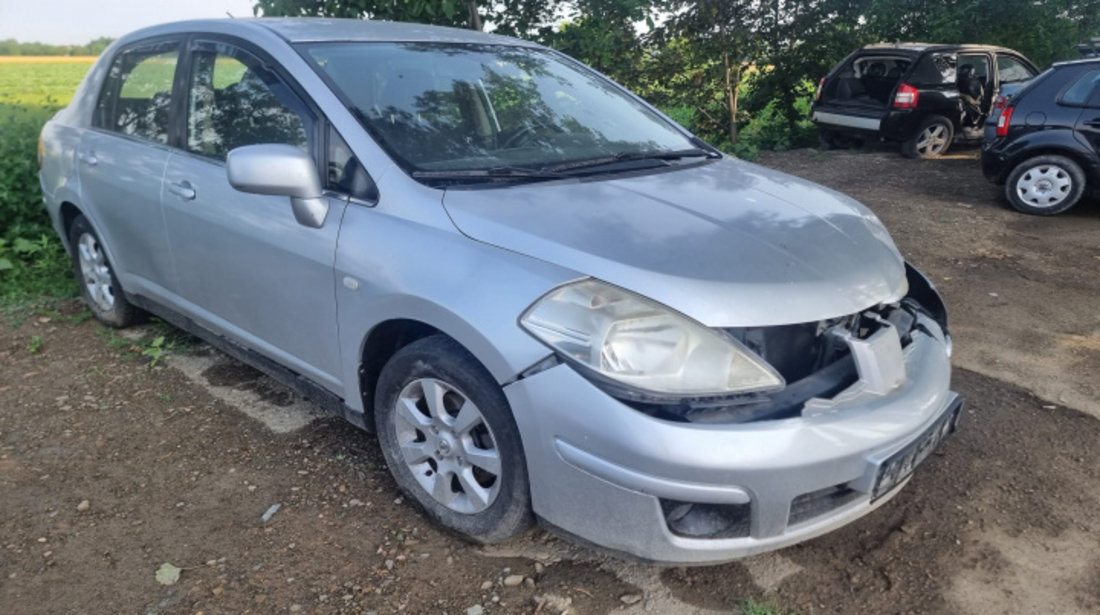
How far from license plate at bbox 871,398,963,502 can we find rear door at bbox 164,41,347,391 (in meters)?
1.80

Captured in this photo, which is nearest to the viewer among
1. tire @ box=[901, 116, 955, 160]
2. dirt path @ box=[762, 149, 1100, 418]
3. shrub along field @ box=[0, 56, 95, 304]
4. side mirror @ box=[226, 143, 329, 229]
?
side mirror @ box=[226, 143, 329, 229]

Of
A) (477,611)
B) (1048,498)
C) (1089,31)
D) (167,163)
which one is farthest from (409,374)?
(1089,31)

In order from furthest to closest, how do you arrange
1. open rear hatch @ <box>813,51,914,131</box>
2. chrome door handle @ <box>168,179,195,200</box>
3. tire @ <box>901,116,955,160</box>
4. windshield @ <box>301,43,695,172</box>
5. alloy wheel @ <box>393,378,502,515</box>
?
open rear hatch @ <box>813,51,914,131</box>, tire @ <box>901,116,955,160</box>, chrome door handle @ <box>168,179,195,200</box>, windshield @ <box>301,43,695,172</box>, alloy wheel @ <box>393,378,502,515</box>

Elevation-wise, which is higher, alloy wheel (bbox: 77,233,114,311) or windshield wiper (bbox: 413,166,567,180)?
windshield wiper (bbox: 413,166,567,180)

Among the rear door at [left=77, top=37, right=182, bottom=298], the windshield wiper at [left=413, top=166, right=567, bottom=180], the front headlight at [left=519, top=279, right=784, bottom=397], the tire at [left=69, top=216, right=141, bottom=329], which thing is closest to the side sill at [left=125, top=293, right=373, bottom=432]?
the rear door at [left=77, top=37, right=182, bottom=298]

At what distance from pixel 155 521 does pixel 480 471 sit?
3.87ft

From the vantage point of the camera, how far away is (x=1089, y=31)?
12.0 metres

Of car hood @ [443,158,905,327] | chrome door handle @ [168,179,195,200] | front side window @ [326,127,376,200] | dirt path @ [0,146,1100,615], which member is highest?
front side window @ [326,127,376,200]

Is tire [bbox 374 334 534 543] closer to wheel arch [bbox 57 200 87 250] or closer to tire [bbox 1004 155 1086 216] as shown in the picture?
wheel arch [bbox 57 200 87 250]

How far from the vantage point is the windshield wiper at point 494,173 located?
2.69 meters

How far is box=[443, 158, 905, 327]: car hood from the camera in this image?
221cm

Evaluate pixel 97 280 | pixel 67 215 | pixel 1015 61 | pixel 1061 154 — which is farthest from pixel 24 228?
pixel 1015 61

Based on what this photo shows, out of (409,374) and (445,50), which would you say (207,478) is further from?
(445,50)

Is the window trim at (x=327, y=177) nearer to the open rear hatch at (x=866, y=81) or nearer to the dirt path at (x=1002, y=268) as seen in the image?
the dirt path at (x=1002, y=268)
